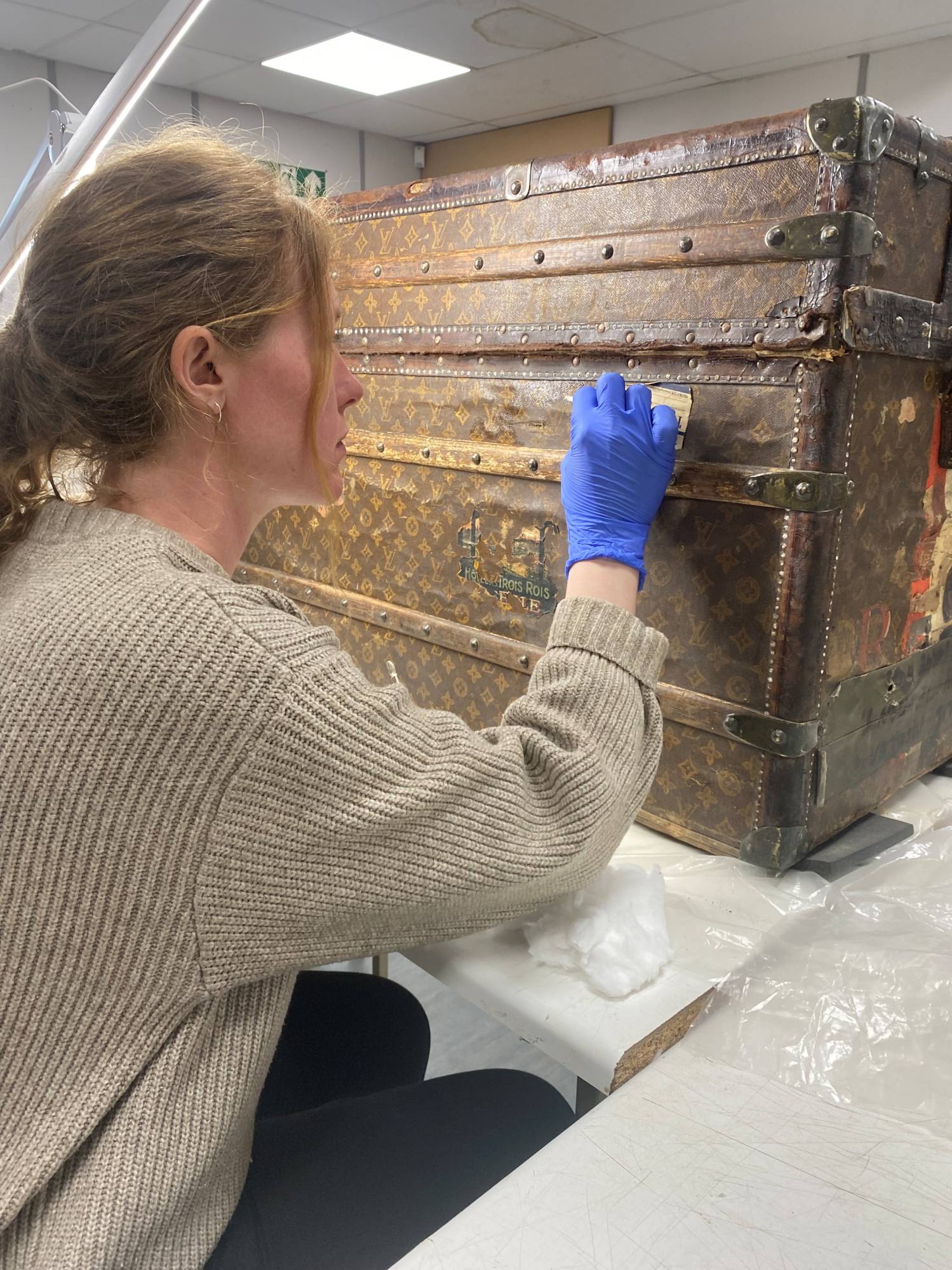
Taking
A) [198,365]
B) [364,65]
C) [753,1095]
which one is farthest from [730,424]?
[364,65]

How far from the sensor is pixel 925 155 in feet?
3.01

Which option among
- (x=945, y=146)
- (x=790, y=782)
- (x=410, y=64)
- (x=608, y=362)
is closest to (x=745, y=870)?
(x=790, y=782)

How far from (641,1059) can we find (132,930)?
17.4 inches

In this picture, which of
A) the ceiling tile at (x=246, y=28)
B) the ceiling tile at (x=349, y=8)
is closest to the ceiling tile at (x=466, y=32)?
the ceiling tile at (x=349, y=8)

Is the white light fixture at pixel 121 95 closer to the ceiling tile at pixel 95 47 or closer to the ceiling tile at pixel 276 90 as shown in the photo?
the ceiling tile at pixel 95 47

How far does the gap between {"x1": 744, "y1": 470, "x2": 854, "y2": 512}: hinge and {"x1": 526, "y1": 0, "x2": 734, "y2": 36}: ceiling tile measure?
3.66 meters

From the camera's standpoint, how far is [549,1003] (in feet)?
2.68

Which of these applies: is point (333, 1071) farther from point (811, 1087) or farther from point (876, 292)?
point (876, 292)

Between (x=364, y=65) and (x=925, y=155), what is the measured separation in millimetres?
4617

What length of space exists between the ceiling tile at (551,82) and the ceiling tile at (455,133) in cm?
29

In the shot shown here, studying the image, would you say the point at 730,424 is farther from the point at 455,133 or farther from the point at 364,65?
the point at 455,133

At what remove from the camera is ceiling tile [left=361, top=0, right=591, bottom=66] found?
3.87 m

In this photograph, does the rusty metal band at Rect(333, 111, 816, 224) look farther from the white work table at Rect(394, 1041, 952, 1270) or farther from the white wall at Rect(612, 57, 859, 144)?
the white wall at Rect(612, 57, 859, 144)

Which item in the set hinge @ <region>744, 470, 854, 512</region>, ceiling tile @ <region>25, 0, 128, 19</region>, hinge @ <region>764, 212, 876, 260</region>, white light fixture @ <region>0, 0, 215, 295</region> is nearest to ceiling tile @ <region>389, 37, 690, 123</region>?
ceiling tile @ <region>25, 0, 128, 19</region>
